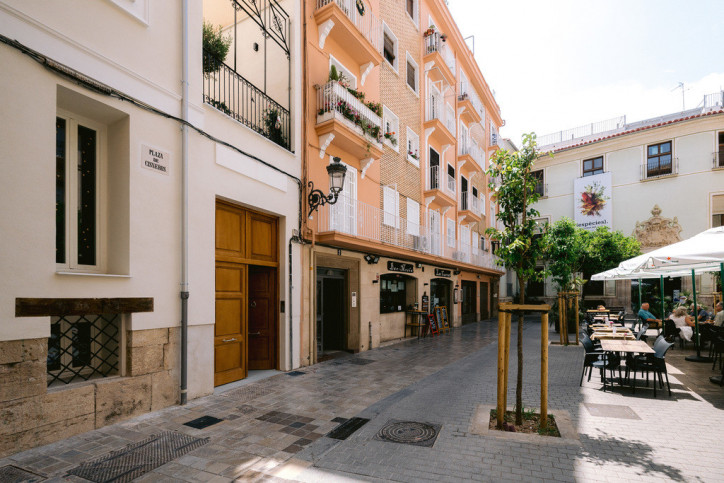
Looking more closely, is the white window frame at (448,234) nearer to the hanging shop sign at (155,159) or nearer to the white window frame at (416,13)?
the white window frame at (416,13)

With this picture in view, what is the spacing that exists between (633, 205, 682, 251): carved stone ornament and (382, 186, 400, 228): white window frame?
71.0 feet

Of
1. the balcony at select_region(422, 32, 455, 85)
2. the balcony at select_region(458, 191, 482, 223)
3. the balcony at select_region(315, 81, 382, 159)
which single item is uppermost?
the balcony at select_region(422, 32, 455, 85)

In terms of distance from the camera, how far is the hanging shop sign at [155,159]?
5.72m

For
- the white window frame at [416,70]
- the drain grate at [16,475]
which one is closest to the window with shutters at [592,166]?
the white window frame at [416,70]

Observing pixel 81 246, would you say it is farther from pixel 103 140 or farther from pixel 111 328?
pixel 103 140

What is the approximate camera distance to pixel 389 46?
47.5 ft

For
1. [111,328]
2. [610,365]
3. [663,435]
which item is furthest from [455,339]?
[111,328]

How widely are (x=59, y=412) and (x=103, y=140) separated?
3711 mm

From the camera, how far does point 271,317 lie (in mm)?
8773

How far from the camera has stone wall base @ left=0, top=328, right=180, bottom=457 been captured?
4.10 meters

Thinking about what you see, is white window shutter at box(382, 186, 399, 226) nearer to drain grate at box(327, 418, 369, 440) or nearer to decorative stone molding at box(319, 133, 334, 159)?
decorative stone molding at box(319, 133, 334, 159)

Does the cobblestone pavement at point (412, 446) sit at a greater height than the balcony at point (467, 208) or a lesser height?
lesser

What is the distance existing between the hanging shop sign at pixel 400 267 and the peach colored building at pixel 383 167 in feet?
0.13

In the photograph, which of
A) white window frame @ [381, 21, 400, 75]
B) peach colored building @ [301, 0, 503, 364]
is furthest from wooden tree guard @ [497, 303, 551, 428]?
white window frame @ [381, 21, 400, 75]
